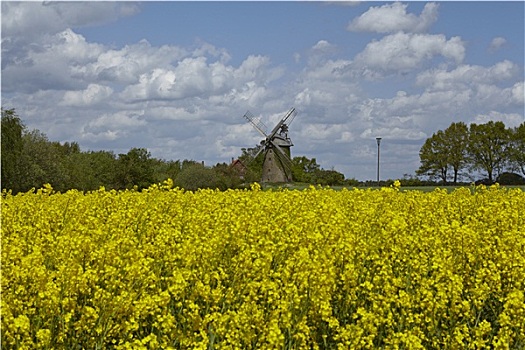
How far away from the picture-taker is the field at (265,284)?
5.84 metres

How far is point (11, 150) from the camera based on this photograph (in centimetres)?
5088

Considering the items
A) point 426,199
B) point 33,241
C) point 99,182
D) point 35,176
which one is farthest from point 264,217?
point 99,182

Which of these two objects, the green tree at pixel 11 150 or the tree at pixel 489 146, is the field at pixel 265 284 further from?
the tree at pixel 489 146

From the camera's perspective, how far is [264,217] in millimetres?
8320

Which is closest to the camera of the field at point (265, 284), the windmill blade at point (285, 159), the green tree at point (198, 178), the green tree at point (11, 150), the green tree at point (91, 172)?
the field at point (265, 284)

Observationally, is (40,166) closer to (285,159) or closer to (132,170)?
(132,170)

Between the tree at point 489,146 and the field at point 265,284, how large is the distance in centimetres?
5233

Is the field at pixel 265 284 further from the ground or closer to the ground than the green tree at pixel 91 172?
Result: closer to the ground

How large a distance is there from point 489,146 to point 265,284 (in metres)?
56.7

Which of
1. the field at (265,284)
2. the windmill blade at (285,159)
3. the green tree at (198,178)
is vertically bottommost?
the field at (265,284)

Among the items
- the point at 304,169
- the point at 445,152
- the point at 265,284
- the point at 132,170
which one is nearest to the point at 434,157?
the point at 445,152

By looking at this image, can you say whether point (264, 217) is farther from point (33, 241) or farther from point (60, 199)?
point (60, 199)

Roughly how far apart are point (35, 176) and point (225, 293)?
51.3m

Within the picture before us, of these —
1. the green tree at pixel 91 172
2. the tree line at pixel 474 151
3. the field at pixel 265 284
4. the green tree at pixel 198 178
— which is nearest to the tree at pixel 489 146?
the tree line at pixel 474 151
